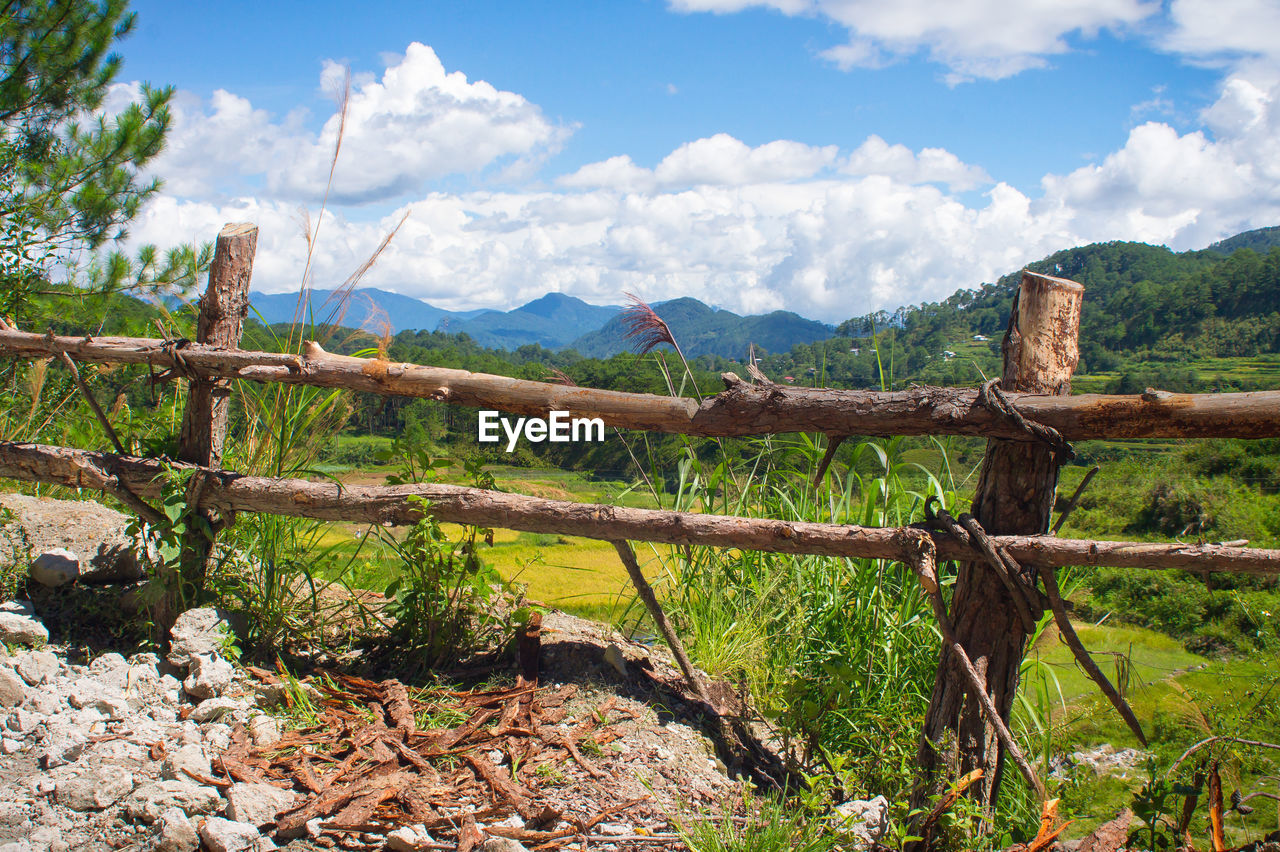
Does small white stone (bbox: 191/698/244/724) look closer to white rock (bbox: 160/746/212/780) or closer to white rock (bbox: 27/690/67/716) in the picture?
white rock (bbox: 160/746/212/780)

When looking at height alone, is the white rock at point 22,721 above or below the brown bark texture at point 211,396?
below

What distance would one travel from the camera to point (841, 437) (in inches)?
94.1

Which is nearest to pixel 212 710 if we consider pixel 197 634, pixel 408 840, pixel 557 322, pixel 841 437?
pixel 197 634

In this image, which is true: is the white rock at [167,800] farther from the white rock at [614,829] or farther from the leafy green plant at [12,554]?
the leafy green plant at [12,554]

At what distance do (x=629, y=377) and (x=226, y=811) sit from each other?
3.49 m

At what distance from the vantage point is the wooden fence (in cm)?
206

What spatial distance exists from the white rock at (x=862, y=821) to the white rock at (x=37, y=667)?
280cm

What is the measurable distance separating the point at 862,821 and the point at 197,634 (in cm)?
250

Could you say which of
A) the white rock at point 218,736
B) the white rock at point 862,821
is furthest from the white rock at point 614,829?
the white rock at point 218,736

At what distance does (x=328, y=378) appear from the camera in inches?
112

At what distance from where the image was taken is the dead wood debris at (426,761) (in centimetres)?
208

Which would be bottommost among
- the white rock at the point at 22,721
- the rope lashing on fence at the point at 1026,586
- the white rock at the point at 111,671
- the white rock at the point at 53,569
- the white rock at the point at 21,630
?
the white rock at the point at 22,721

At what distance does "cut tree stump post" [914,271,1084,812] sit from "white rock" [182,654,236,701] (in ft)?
8.05

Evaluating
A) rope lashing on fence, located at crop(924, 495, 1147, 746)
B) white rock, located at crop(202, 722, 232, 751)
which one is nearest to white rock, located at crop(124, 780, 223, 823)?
white rock, located at crop(202, 722, 232, 751)
